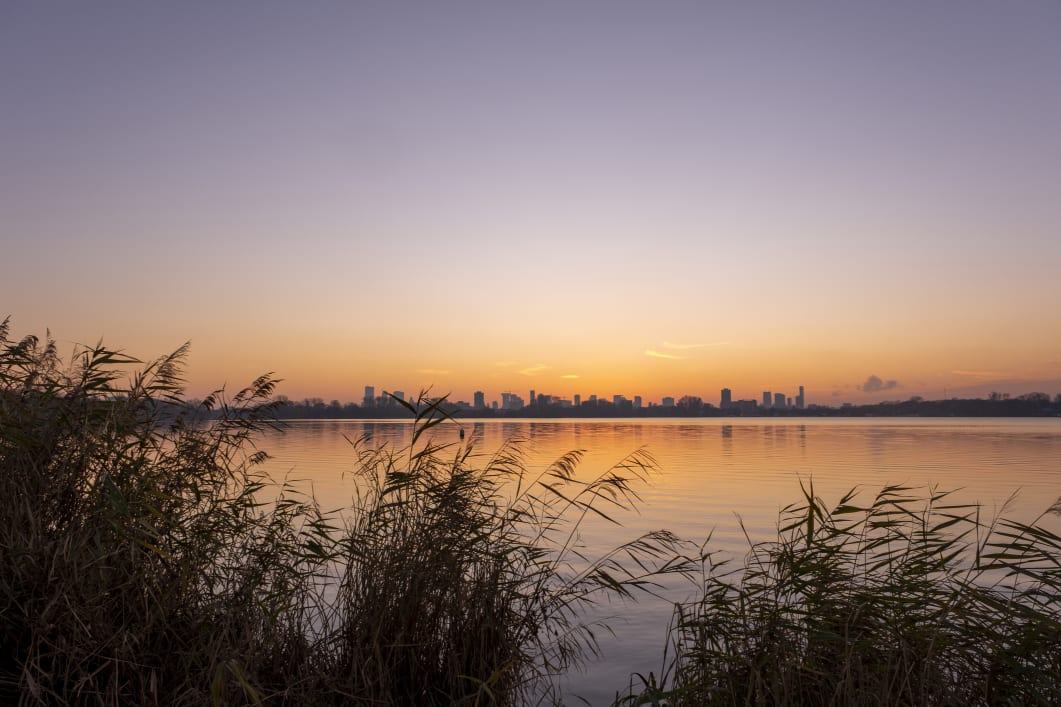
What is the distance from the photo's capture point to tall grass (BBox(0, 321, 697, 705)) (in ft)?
20.3

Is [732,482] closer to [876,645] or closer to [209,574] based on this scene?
[876,645]

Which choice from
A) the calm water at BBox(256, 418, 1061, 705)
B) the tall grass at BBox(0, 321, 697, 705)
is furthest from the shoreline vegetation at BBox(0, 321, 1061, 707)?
the calm water at BBox(256, 418, 1061, 705)

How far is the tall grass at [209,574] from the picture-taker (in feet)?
20.3

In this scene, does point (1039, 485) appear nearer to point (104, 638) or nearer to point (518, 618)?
point (518, 618)

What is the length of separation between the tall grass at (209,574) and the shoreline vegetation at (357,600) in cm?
→ 3

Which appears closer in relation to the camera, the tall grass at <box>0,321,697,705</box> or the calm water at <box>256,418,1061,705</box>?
the tall grass at <box>0,321,697,705</box>

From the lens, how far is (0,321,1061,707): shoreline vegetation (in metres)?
6.18

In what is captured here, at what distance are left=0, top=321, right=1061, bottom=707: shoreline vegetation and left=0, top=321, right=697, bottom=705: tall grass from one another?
29 mm

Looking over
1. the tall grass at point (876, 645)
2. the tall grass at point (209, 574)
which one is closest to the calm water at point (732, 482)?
the tall grass at point (209, 574)

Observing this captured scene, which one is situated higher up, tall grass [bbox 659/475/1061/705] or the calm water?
tall grass [bbox 659/475/1061/705]

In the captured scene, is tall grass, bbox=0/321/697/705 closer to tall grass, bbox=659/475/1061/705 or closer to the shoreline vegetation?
the shoreline vegetation

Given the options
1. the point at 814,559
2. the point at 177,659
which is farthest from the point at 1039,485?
the point at 177,659

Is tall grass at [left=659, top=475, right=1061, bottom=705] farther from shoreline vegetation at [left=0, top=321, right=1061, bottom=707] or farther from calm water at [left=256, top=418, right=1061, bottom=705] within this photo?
calm water at [left=256, top=418, right=1061, bottom=705]

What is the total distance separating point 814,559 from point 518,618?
3325 millimetres
